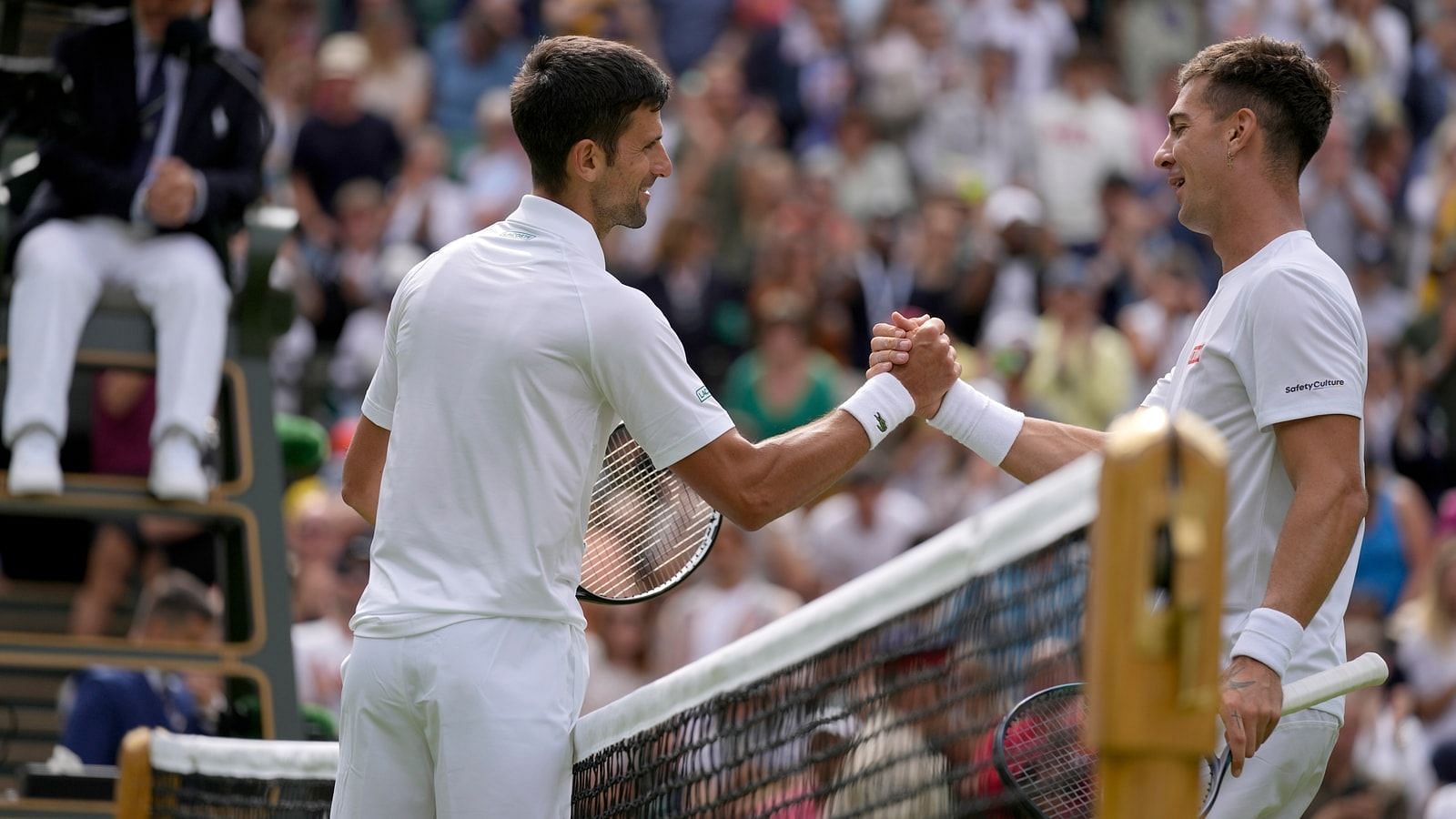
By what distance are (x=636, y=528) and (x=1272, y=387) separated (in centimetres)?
143

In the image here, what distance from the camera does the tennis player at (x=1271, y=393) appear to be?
3814 millimetres

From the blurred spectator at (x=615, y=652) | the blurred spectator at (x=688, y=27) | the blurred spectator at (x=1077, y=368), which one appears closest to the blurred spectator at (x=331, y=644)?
the blurred spectator at (x=615, y=652)

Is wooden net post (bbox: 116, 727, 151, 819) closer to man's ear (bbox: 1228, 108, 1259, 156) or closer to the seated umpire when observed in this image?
the seated umpire

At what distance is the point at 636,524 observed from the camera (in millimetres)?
4570

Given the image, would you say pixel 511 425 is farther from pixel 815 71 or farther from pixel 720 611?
pixel 815 71

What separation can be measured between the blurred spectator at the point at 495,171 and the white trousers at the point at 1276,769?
9.12m

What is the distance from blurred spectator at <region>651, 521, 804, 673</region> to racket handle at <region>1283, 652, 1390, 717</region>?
6073mm

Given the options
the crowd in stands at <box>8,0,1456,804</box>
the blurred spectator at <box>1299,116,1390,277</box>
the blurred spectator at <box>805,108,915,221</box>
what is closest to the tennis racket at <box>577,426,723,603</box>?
the crowd in stands at <box>8,0,1456,804</box>

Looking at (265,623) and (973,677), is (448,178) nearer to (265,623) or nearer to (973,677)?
(265,623)

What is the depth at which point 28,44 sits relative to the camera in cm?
811

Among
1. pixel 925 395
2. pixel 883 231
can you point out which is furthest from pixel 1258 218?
pixel 883 231

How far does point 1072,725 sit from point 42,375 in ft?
14.9

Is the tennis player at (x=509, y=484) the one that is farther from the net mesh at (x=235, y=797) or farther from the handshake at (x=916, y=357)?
the net mesh at (x=235, y=797)

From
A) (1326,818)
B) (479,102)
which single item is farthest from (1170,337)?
(479,102)
